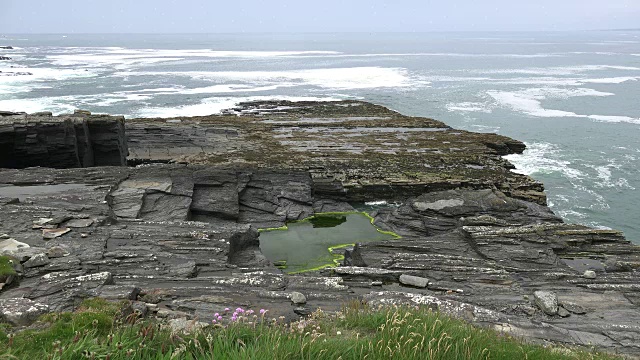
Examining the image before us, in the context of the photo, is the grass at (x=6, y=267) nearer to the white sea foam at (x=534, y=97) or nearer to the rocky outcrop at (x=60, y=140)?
the rocky outcrop at (x=60, y=140)

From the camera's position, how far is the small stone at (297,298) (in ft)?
39.1

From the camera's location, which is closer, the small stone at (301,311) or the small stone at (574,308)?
the small stone at (301,311)

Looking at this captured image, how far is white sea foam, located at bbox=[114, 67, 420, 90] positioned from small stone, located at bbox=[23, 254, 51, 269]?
217ft

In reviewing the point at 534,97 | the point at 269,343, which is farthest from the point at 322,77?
the point at 269,343

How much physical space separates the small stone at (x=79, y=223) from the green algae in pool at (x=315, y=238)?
24.3 ft

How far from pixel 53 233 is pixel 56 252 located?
6.25 ft

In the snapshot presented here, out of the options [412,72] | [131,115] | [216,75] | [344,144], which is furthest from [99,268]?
[412,72]

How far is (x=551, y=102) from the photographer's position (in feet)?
196

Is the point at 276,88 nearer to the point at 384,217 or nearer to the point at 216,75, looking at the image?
the point at 216,75

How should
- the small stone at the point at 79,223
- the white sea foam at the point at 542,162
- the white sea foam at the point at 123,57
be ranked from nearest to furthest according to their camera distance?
1. the small stone at the point at 79,223
2. the white sea foam at the point at 542,162
3. the white sea foam at the point at 123,57

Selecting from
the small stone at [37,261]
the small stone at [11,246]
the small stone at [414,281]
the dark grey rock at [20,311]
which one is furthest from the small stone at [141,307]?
the small stone at [414,281]

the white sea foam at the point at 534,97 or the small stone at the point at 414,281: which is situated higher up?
the white sea foam at the point at 534,97

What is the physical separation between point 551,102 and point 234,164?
46657mm

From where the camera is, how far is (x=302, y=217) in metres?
25.0
